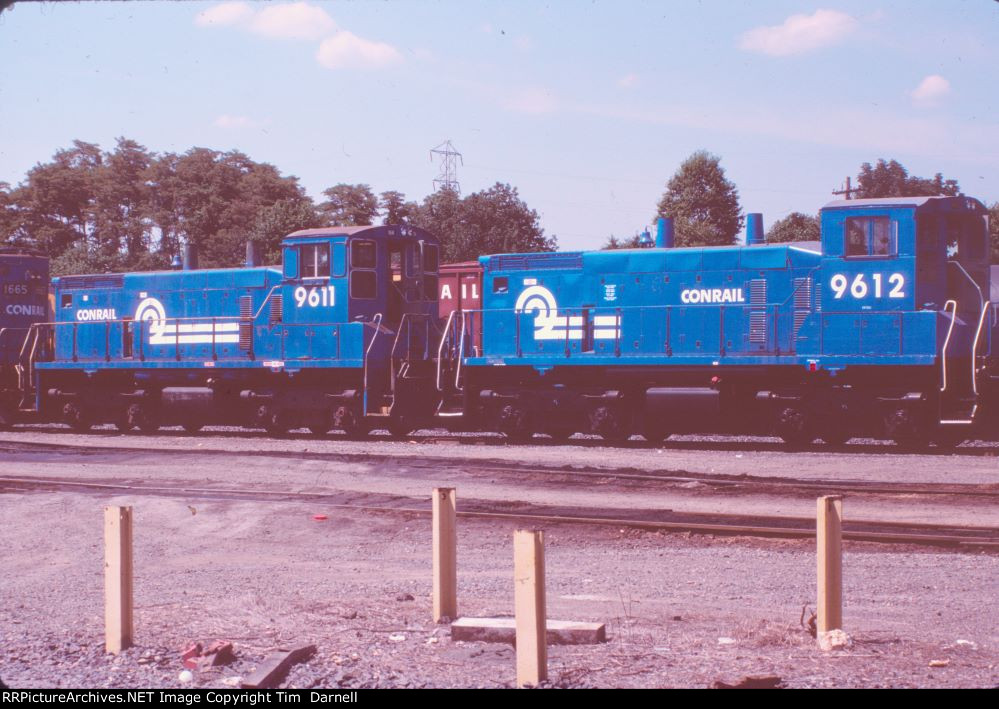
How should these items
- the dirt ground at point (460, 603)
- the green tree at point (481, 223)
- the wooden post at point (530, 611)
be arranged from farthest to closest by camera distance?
the green tree at point (481, 223)
the dirt ground at point (460, 603)
the wooden post at point (530, 611)

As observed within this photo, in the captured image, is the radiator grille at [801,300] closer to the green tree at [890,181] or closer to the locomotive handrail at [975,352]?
the locomotive handrail at [975,352]

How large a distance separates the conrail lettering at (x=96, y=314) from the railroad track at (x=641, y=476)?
6.12m

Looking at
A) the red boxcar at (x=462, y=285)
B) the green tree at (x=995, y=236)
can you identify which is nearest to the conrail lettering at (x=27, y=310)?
the red boxcar at (x=462, y=285)

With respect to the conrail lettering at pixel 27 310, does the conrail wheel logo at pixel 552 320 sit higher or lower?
lower

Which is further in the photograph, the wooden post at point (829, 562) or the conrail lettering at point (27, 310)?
the conrail lettering at point (27, 310)

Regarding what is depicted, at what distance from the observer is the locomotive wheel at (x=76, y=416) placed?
24.5 metres

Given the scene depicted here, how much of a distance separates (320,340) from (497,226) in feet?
129

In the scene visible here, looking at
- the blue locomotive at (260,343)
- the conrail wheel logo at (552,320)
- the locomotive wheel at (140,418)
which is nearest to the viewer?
the conrail wheel logo at (552,320)

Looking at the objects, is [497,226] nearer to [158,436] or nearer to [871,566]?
[158,436]

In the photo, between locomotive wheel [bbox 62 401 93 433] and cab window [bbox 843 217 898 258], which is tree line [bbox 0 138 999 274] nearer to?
locomotive wheel [bbox 62 401 93 433]

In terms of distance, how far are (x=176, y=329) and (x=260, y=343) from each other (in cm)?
258

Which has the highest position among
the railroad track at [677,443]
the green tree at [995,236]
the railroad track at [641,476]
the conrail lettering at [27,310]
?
the green tree at [995,236]

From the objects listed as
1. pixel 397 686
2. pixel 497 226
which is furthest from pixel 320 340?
pixel 497 226
